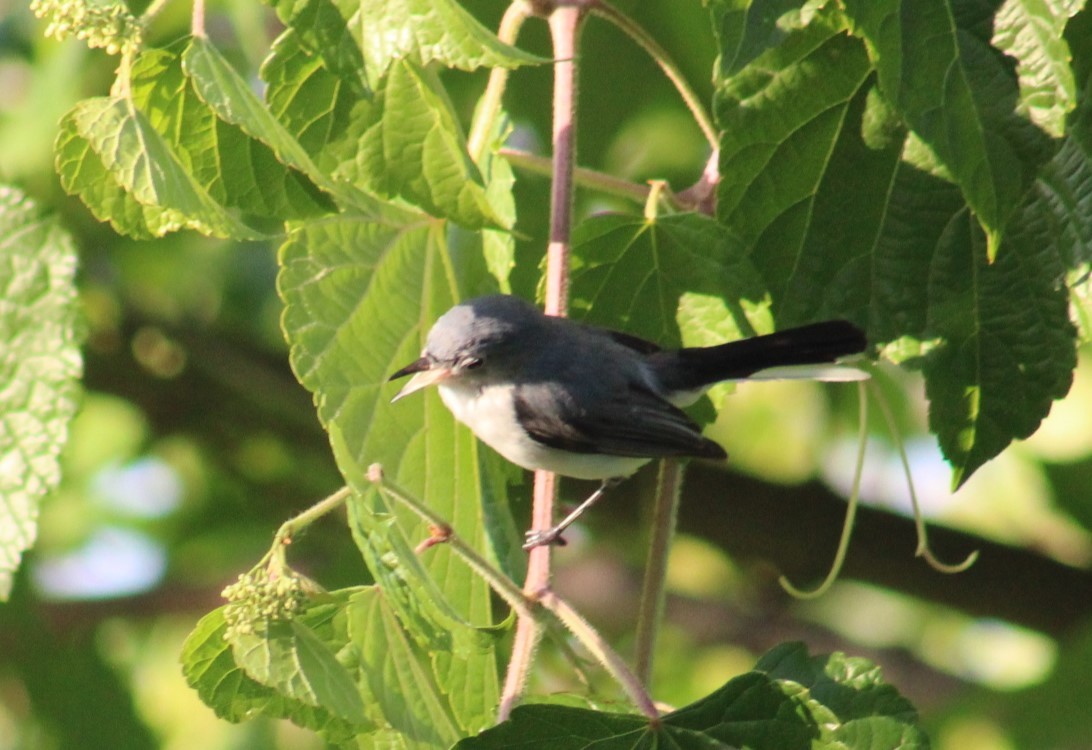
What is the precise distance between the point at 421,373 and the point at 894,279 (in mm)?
782

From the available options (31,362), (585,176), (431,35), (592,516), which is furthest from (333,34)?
(592,516)

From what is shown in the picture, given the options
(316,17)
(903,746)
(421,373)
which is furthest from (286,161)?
(903,746)

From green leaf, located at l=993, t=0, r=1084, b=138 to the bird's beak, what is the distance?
40.2 inches

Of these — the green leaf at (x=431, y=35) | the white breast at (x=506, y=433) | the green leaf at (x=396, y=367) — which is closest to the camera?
the green leaf at (x=431, y=35)

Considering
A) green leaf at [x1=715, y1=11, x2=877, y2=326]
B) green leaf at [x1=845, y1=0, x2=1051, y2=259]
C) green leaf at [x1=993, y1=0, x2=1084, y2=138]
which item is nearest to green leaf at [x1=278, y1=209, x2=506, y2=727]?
green leaf at [x1=715, y1=11, x2=877, y2=326]

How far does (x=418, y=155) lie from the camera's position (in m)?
2.04

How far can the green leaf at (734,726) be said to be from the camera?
182 centimetres

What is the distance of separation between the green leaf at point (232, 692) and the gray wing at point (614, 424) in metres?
0.76

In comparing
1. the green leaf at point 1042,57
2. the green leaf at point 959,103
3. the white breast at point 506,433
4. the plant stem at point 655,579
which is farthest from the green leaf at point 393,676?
the green leaf at point 1042,57

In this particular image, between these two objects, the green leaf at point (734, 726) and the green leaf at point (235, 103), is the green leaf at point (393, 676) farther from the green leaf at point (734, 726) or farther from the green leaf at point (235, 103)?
the green leaf at point (235, 103)

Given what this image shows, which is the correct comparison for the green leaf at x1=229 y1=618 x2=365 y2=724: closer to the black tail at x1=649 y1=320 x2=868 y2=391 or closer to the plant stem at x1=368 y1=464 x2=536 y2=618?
the plant stem at x1=368 y1=464 x2=536 y2=618

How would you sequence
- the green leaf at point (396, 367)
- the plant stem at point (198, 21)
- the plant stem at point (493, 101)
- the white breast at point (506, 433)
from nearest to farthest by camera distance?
1. the plant stem at point (198, 21)
2. the green leaf at point (396, 367)
3. the plant stem at point (493, 101)
4. the white breast at point (506, 433)

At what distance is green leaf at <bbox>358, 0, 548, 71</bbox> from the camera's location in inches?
68.4

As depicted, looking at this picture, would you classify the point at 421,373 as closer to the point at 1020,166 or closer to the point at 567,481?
the point at 1020,166
